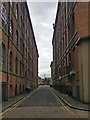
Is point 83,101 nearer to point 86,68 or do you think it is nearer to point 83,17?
point 86,68

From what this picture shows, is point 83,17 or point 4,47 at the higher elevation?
point 83,17

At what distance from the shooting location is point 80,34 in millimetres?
16703

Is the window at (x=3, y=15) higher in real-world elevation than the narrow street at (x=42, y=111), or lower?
higher

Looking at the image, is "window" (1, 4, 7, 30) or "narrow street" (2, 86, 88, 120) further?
"window" (1, 4, 7, 30)

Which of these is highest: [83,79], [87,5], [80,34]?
[87,5]

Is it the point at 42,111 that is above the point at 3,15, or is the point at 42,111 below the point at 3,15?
below

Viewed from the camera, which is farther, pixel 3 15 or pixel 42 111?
pixel 3 15

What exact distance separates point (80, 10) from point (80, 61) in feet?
16.9

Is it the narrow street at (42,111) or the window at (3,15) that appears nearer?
the narrow street at (42,111)

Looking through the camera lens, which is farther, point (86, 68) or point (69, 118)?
point (86, 68)

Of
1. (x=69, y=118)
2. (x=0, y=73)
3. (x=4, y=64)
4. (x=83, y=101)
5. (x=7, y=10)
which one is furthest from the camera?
(x=7, y=10)

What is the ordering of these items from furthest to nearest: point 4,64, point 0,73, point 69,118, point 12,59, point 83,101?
point 12,59
point 4,64
point 0,73
point 83,101
point 69,118

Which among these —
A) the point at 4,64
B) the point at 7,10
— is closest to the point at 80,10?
the point at 7,10

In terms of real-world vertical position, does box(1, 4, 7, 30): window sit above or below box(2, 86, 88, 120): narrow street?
above
